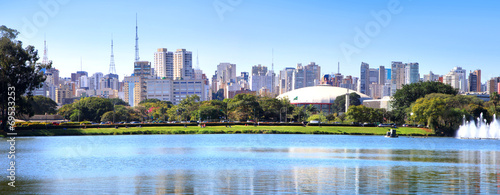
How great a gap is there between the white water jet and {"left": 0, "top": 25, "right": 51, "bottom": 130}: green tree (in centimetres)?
6627

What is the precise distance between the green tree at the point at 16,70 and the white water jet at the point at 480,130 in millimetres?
66271

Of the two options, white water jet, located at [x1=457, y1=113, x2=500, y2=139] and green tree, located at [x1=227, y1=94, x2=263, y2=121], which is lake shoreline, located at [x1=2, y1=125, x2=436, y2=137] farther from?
green tree, located at [x1=227, y1=94, x2=263, y2=121]

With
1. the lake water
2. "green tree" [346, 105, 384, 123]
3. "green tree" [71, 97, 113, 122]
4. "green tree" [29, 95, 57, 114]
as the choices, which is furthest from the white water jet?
"green tree" [29, 95, 57, 114]

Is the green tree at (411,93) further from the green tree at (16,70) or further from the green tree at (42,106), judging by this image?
the green tree at (42,106)

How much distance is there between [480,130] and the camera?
308 ft

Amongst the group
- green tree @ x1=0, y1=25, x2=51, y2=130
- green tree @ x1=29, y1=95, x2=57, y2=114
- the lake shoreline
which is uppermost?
green tree @ x1=0, y1=25, x2=51, y2=130

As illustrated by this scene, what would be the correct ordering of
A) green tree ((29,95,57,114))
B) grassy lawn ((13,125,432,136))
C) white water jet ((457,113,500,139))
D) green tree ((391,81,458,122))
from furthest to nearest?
green tree ((29,95,57,114))
green tree ((391,81,458,122))
grassy lawn ((13,125,432,136))
white water jet ((457,113,500,139))

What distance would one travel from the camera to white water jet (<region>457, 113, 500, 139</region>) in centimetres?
9025

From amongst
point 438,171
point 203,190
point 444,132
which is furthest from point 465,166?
point 444,132

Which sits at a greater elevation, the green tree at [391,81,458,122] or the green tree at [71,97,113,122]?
A: the green tree at [391,81,458,122]

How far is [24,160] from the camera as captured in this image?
41406 millimetres

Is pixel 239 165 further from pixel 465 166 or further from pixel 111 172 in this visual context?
pixel 465 166

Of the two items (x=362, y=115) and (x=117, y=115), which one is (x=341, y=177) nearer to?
(x=362, y=115)

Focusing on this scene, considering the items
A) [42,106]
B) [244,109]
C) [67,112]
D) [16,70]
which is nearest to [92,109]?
[67,112]
